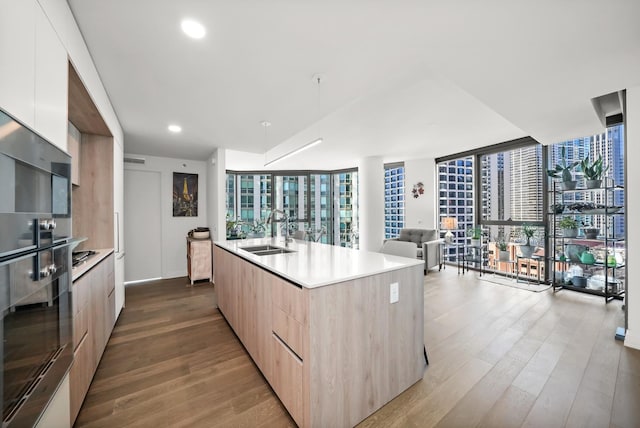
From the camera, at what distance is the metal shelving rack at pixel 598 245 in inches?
135

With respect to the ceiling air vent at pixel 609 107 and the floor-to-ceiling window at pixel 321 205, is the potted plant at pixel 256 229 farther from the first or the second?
the ceiling air vent at pixel 609 107

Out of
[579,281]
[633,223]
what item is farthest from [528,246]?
[633,223]

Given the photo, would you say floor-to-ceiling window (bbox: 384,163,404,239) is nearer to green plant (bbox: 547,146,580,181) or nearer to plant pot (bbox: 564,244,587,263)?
green plant (bbox: 547,146,580,181)

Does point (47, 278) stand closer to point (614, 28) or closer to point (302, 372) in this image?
point (302, 372)

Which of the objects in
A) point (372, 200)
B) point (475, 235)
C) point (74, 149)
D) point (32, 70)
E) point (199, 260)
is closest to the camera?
point (32, 70)

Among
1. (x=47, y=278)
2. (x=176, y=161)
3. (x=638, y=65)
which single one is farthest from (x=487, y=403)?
(x=176, y=161)

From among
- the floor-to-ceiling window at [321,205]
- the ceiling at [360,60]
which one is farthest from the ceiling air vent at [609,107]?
the floor-to-ceiling window at [321,205]

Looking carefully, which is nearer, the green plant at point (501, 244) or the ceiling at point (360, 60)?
the ceiling at point (360, 60)

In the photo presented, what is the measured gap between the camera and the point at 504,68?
2.07 m

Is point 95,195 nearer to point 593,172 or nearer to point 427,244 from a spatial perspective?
point 427,244

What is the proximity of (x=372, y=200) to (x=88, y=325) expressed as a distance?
548cm

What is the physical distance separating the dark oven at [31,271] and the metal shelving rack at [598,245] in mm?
5041

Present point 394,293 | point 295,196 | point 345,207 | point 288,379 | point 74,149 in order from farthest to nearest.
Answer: point 345,207 < point 295,196 < point 74,149 < point 394,293 < point 288,379

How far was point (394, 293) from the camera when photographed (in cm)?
174
